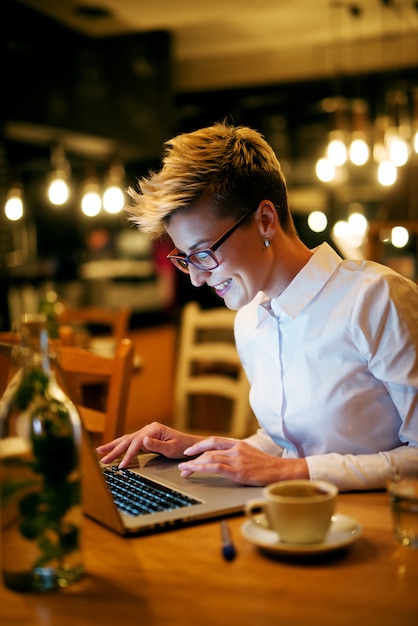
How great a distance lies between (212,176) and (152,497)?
55 centimetres

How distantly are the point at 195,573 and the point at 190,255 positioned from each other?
663mm

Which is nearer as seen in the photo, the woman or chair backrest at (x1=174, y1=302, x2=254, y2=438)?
the woman

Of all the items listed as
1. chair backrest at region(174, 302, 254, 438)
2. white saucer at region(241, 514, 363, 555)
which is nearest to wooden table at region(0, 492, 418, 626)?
white saucer at region(241, 514, 363, 555)

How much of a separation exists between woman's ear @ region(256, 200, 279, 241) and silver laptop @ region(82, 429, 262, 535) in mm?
457

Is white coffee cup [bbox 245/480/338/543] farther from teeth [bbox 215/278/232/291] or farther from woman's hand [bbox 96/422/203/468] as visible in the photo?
teeth [bbox 215/278/232/291]

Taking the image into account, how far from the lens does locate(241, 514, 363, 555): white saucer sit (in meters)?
1.02

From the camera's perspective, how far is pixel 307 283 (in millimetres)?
1539

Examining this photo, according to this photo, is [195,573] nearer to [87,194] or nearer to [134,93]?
[87,194]

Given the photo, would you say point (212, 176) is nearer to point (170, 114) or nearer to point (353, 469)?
point (353, 469)

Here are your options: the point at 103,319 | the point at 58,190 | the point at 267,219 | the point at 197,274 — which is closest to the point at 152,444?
the point at 197,274

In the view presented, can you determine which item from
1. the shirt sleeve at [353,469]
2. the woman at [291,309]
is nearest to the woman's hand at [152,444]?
the woman at [291,309]

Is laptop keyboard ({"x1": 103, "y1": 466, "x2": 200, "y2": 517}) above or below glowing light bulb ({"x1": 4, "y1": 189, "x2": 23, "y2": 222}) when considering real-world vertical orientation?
below

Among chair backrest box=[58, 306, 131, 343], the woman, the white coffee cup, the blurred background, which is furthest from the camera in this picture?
the blurred background

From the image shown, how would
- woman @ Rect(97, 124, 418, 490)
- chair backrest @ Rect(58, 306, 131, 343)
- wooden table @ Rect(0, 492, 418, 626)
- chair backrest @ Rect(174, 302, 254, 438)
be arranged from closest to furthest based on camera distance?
1. wooden table @ Rect(0, 492, 418, 626)
2. woman @ Rect(97, 124, 418, 490)
3. chair backrest @ Rect(174, 302, 254, 438)
4. chair backrest @ Rect(58, 306, 131, 343)
